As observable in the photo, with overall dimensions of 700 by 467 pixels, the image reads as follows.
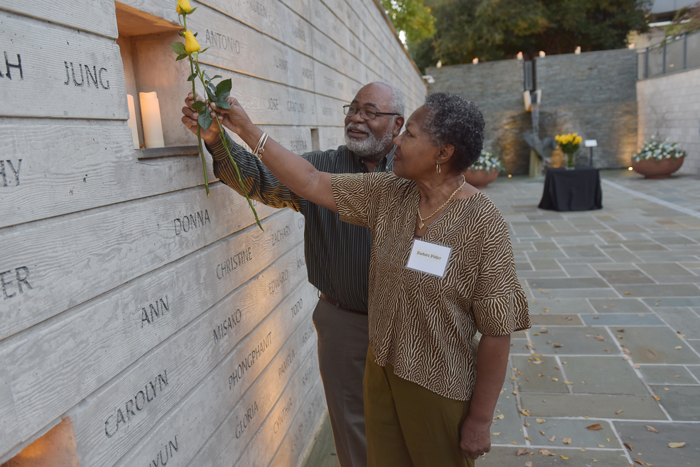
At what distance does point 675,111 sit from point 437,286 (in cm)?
1684

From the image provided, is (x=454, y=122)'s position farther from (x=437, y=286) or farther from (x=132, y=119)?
(x=132, y=119)

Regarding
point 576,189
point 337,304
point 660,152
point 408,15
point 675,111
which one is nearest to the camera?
point 337,304

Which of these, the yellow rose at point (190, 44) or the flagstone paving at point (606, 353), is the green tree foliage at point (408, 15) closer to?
the flagstone paving at point (606, 353)

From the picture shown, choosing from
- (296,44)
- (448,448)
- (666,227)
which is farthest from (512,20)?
(448,448)

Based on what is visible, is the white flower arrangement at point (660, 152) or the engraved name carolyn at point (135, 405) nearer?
the engraved name carolyn at point (135, 405)

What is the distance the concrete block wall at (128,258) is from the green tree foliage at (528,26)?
81.5 ft

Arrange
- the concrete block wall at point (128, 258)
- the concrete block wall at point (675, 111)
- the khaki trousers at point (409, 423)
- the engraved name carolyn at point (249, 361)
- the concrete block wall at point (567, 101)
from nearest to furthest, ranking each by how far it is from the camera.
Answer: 1. the concrete block wall at point (128, 258)
2. the khaki trousers at point (409, 423)
3. the engraved name carolyn at point (249, 361)
4. the concrete block wall at point (675, 111)
5. the concrete block wall at point (567, 101)

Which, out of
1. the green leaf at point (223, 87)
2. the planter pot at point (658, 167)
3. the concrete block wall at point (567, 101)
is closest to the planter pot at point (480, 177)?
the planter pot at point (658, 167)

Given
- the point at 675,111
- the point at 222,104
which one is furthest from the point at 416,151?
the point at 675,111

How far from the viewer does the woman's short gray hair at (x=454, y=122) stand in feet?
5.14

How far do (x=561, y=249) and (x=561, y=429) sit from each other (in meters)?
4.62

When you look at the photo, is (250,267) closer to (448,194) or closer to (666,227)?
(448,194)

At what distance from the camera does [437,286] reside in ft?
5.14

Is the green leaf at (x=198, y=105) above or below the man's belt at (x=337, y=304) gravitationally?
above
